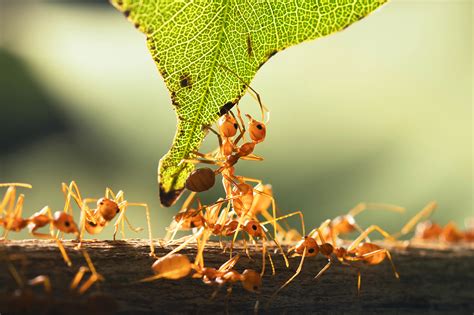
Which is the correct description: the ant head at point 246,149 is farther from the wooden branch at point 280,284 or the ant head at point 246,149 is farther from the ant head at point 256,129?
the wooden branch at point 280,284

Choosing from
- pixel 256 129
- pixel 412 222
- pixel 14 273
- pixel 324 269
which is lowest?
pixel 412 222

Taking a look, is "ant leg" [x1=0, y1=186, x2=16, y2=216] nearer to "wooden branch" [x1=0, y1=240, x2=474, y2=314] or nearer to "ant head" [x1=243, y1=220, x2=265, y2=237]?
"wooden branch" [x1=0, y1=240, x2=474, y2=314]

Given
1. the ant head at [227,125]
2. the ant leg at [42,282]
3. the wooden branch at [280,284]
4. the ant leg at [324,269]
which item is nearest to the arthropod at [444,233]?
the wooden branch at [280,284]

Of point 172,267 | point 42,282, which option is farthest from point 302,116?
point 42,282

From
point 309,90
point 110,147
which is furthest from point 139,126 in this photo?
point 309,90

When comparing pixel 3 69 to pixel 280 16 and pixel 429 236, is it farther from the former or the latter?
pixel 280 16

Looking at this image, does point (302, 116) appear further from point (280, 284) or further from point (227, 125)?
point (280, 284)
